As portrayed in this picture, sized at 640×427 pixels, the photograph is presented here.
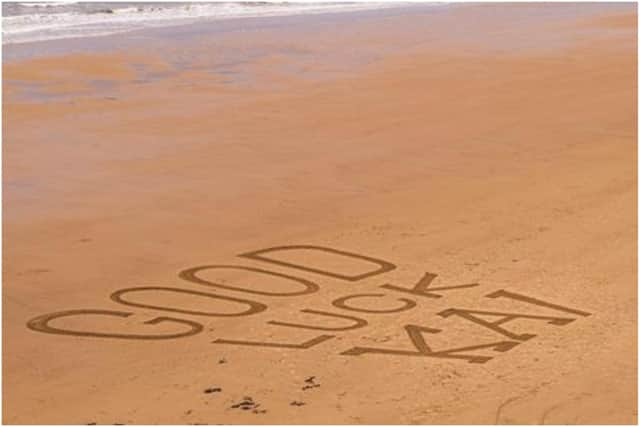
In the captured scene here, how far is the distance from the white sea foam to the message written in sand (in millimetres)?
10388

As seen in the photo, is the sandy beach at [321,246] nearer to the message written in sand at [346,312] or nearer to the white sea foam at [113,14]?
the message written in sand at [346,312]

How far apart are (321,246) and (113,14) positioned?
13539mm

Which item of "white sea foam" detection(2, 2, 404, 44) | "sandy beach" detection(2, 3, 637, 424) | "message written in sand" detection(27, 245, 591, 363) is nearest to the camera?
"sandy beach" detection(2, 3, 637, 424)

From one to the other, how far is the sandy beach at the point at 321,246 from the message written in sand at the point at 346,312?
0.5 inches

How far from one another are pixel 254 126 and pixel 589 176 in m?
3.07

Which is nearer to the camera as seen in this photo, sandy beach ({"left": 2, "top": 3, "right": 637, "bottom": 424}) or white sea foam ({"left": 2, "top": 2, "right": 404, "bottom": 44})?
sandy beach ({"left": 2, "top": 3, "right": 637, "bottom": 424})

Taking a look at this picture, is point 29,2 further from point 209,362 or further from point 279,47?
point 209,362

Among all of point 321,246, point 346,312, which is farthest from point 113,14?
point 346,312

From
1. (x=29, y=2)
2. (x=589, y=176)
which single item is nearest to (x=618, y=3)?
(x=29, y=2)

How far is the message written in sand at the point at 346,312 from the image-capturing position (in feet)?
15.2

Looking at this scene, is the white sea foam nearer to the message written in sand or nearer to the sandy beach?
the sandy beach

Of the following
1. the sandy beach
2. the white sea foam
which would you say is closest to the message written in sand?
the sandy beach

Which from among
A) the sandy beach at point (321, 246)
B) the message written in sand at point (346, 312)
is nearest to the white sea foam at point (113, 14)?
the sandy beach at point (321, 246)

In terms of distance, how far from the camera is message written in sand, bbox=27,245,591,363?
4.63 meters
